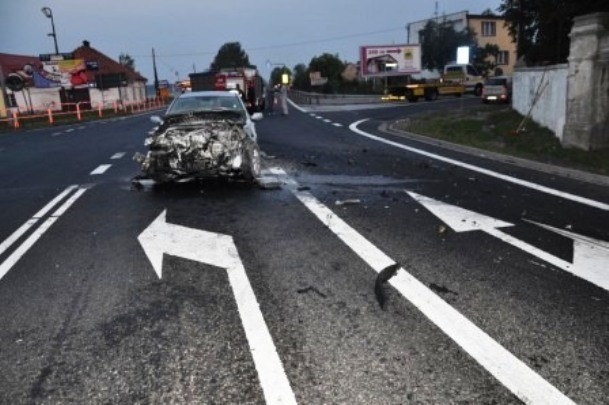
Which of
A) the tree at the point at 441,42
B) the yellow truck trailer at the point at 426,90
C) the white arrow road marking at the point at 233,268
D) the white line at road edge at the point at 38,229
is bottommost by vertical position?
the white arrow road marking at the point at 233,268

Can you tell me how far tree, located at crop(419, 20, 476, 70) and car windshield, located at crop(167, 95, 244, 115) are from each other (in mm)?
57480

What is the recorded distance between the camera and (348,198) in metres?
8.29

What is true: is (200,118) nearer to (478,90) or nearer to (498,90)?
(498,90)

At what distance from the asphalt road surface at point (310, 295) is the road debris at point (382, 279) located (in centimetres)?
2

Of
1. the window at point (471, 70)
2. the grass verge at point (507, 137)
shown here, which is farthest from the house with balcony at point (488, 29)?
the grass verge at point (507, 137)

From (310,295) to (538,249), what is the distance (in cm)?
265

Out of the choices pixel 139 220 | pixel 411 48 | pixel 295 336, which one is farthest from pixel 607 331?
pixel 411 48

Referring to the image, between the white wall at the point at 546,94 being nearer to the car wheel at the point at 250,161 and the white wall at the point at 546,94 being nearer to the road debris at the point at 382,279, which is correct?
the car wheel at the point at 250,161

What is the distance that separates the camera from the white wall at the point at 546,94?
13.4 m

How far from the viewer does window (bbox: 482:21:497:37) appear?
70.2 m

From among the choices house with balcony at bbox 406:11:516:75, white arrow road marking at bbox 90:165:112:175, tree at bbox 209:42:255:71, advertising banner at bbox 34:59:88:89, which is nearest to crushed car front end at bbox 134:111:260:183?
white arrow road marking at bbox 90:165:112:175

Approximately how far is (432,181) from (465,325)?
5.87 metres

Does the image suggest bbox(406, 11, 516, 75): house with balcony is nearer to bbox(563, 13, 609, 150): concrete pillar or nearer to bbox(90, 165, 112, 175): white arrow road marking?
bbox(563, 13, 609, 150): concrete pillar

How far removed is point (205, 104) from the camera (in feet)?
35.5
